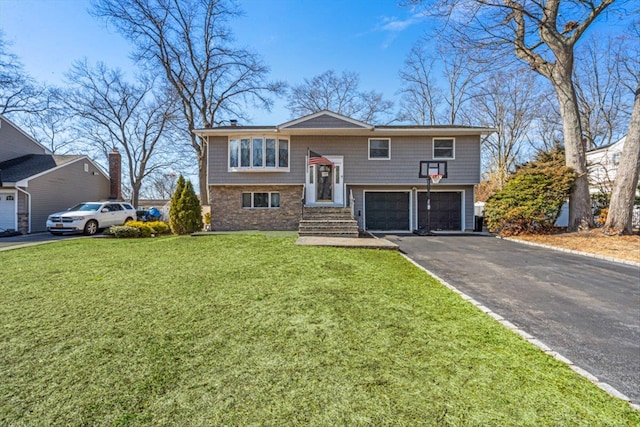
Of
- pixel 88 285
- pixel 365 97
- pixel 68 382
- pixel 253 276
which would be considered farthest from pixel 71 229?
pixel 365 97

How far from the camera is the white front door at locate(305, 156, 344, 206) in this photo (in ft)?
45.3

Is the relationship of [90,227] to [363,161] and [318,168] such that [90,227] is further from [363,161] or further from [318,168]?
[363,161]

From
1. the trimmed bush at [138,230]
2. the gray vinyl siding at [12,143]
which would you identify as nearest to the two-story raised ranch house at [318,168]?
the trimmed bush at [138,230]

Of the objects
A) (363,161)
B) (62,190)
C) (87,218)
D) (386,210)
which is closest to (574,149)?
(386,210)

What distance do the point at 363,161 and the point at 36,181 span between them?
52.8ft

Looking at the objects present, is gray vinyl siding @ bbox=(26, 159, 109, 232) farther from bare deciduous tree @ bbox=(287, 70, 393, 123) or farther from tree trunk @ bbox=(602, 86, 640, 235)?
tree trunk @ bbox=(602, 86, 640, 235)

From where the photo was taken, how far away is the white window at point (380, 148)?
14.1 metres

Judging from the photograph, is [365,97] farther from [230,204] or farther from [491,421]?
[491,421]

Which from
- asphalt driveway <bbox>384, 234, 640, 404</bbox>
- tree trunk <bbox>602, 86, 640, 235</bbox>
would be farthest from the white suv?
tree trunk <bbox>602, 86, 640, 235</bbox>

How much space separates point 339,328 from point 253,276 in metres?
2.43

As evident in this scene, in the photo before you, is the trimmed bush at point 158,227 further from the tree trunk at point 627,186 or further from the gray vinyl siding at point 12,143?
the tree trunk at point 627,186

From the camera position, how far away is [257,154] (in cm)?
1361

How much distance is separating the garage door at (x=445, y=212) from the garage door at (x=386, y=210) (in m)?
0.89

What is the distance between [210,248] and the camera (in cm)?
819
